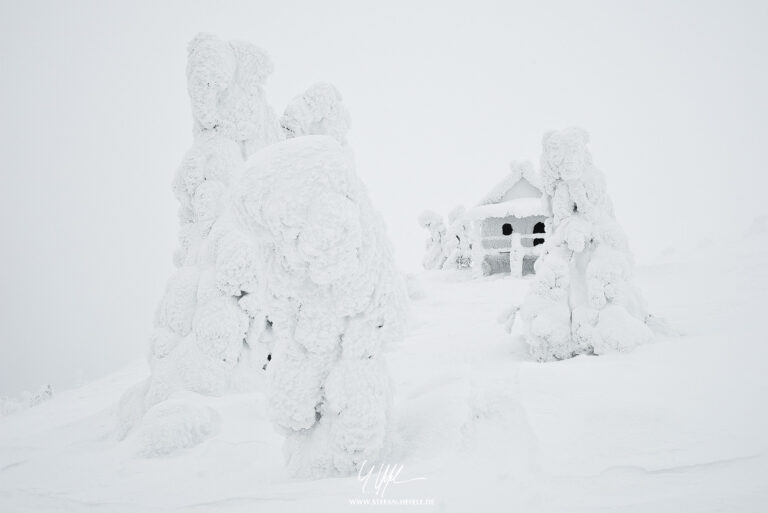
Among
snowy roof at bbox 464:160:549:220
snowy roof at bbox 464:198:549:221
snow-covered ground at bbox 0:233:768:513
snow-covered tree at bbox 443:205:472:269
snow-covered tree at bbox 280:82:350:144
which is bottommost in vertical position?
snow-covered tree at bbox 443:205:472:269

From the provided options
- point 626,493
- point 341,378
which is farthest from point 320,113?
point 626,493

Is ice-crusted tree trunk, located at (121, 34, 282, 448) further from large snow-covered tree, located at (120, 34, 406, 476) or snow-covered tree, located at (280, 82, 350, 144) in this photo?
large snow-covered tree, located at (120, 34, 406, 476)

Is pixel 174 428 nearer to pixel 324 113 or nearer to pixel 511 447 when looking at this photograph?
pixel 511 447

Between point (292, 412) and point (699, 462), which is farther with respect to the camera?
point (292, 412)

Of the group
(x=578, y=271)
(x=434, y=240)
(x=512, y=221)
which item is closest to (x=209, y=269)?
(x=578, y=271)

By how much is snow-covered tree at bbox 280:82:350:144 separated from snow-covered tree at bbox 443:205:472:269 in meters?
11.7

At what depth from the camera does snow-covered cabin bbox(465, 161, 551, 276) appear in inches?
574

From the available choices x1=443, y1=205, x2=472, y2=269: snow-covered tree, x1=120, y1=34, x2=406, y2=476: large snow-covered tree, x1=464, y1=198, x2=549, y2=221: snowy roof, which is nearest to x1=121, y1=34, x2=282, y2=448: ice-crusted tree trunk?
x1=120, y1=34, x2=406, y2=476: large snow-covered tree

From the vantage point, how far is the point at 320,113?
233 inches

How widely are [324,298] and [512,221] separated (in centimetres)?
1500

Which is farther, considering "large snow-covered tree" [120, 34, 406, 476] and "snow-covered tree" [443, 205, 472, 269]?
"snow-covered tree" [443, 205, 472, 269]

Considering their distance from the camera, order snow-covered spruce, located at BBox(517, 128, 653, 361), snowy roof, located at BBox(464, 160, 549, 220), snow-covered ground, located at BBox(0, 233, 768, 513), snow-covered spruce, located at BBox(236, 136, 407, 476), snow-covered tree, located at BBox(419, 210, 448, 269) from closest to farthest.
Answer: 1. snow-covered ground, located at BBox(0, 233, 768, 513)
2. snow-covered spruce, located at BBox(236, 136, 407, 476)
3. snow-covered spruce, located at BBox(517, 128, 653, 361)
4. snowy roof, located at BBox(464, 160, 549, 220)
5. snow-covered tree, located at BBox(419, 210, 448, 269)

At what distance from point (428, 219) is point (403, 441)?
1555 centimetres

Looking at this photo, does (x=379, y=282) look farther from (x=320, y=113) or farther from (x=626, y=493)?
(x=320, y=113)
